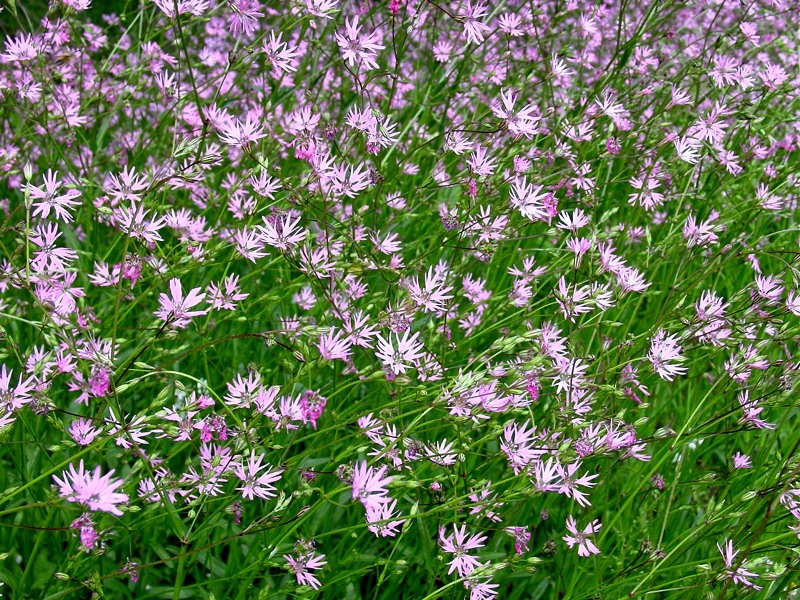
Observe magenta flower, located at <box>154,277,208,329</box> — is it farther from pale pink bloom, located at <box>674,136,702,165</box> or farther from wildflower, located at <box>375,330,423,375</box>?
pale pink bloom, located at <box>674,136,702,165</box>

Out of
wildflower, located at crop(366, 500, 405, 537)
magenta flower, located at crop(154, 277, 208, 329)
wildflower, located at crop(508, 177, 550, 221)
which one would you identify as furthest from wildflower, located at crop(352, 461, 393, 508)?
wildflower, located at crop(508, 177, 550, 221)

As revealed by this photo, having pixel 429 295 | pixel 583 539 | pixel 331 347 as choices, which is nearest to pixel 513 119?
pixel 429 295

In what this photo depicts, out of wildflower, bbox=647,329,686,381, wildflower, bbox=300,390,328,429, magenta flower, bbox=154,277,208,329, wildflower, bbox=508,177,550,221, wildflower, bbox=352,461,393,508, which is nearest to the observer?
wildflower, bbox=352,461,393,508

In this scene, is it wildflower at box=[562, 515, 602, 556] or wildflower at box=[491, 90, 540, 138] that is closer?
wildflower at box=[562, 515, 602, 556]

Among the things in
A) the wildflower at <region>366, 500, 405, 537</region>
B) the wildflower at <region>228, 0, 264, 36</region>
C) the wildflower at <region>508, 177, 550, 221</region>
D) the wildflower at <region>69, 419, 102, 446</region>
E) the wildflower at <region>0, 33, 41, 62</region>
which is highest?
the wildflower at <region>0, 33, 41, 62</region>

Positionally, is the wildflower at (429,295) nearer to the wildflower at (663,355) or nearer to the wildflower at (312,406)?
the wildflower at (312,406)

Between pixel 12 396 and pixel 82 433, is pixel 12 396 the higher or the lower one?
the higher one

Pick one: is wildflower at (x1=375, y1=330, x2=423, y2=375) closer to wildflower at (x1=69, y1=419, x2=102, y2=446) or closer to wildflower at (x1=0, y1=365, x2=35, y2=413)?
wildflower at (x1=69, y1=419, x2=102, y2=446)

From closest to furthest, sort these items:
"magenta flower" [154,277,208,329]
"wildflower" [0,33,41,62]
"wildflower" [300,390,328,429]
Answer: "magenta flower" [154,277,208,329] < "wildflower" [300,390,328,429] < "wildflower" [0,33,41,62]

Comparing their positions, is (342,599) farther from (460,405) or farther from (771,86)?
(771,86)

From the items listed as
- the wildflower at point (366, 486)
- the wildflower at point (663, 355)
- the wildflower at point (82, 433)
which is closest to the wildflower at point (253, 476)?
the wildflower at point (366, 486)

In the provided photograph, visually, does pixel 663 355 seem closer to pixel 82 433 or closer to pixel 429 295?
pixel 429 295

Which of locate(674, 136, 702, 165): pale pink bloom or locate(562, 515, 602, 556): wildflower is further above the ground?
locate(674, 136, 702, 165): pale pink bloom

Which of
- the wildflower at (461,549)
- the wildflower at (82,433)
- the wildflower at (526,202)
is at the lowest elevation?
the wildflower at (461,549)
